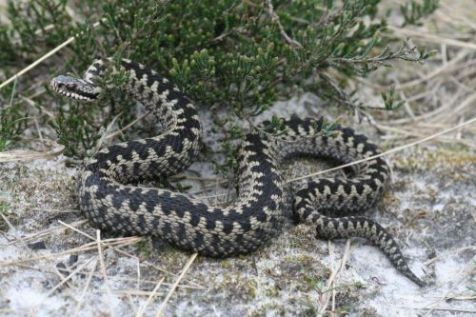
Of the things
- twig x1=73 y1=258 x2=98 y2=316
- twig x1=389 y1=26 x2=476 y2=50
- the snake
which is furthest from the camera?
twig x1=389 y1=26 x2=476 y2=50

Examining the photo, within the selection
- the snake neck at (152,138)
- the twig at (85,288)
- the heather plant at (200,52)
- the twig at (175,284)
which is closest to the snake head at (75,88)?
the snake neck at (152,138)

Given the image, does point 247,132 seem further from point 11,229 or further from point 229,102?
point 11,229

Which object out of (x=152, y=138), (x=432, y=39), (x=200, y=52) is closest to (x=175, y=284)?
(x=152, y=138)

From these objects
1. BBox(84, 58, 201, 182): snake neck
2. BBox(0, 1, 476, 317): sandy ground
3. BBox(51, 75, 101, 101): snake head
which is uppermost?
BBox(51, 75, 101, 101): snake head

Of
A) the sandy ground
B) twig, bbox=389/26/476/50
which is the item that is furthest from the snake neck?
twig, bbox=389/26/476/50

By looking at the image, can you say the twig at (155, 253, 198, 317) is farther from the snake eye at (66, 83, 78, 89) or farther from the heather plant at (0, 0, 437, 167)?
the snake eye at (66, 83, 78, 89)

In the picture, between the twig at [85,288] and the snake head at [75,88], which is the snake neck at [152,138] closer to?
the snake head at [75,88]

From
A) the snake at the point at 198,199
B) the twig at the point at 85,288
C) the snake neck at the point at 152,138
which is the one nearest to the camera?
the twig at the point at 85,288

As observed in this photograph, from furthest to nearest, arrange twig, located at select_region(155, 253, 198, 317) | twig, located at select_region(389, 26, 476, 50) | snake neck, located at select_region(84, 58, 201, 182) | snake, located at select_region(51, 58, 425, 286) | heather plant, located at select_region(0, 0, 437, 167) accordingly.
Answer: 1. twig, located at select_region(389, 26, 476, 50)
2. heather plant, located at select_region(0, 0, 437, 167)
3. snake neck, located at select_region(84, 58, 201, 182)
4. snake, located at select_region(51, 58, 425, 286)
5. twig, located at select_region(155, 253, 198, 317)

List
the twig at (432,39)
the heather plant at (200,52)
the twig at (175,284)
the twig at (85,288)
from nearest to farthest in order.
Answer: the twig at (85,288) → the twig at (175,284) → the heather plant at (200,52) → the twig at (432,39)
